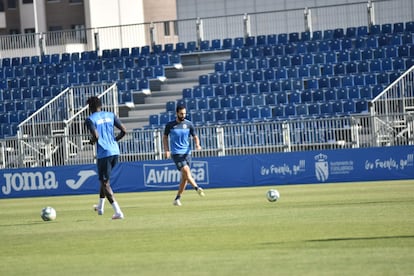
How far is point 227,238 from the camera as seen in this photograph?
1504cm

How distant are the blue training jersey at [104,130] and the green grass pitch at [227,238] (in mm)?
1358

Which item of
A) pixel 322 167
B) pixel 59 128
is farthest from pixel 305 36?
pixel 322 167

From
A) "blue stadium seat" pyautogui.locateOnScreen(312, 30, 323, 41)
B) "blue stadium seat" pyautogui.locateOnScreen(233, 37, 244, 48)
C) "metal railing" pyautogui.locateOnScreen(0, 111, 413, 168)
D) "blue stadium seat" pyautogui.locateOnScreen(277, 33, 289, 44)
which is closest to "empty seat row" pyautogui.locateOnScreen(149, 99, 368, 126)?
"metal railing" pyautogui.locateOnScreen(0, 111, 413, 168)

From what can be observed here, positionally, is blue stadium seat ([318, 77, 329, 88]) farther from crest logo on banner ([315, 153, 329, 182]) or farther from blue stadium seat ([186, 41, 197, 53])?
blue stadium seat ([186, 41, 197, 53])

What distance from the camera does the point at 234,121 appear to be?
1508 inches

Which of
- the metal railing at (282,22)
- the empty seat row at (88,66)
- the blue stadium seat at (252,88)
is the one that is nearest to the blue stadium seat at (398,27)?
the metal railing at (282,22)

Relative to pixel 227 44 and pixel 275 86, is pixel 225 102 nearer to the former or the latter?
pixel 275 86

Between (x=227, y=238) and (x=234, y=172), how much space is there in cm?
1807

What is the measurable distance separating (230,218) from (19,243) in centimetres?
440

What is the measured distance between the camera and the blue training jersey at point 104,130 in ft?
64.9

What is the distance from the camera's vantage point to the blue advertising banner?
3136 centimetres

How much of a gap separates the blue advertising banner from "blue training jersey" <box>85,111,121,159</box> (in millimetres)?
13152

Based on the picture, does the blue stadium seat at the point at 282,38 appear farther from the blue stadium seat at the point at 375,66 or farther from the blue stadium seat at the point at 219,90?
the blue stadium seat at the point at 375,66

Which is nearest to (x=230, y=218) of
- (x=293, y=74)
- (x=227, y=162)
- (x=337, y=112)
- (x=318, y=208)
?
(x=318, y=208)
